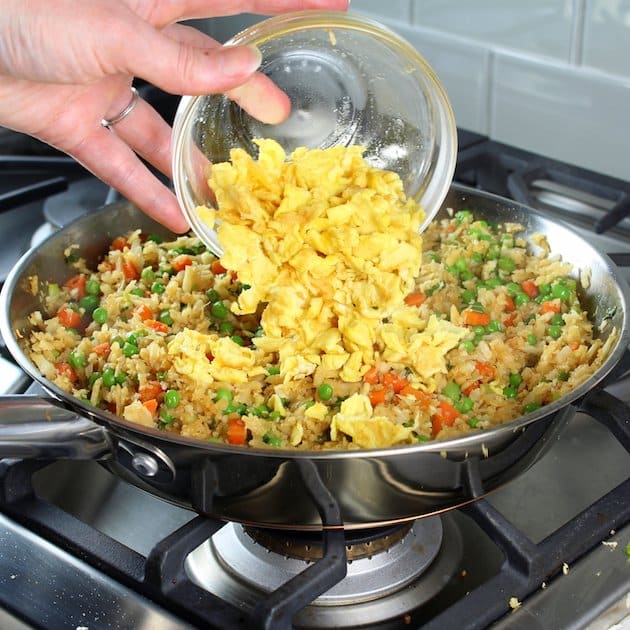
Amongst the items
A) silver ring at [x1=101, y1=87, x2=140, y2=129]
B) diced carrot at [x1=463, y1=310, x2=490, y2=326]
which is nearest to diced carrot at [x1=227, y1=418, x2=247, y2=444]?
diced carrot at [x1=463, y1=310, x2=490, y2=326]

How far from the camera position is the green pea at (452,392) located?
135 cm

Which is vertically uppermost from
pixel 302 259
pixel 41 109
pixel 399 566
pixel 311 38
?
pixel 311 38

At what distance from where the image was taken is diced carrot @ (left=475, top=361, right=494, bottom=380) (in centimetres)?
140

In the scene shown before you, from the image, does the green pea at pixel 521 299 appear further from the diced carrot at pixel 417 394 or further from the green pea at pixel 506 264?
the diced carrot at pixel 417 394

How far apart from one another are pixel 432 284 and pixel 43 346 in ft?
2.07

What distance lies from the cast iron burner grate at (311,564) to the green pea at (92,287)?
0.39 m

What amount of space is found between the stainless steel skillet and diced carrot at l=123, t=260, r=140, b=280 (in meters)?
0.41

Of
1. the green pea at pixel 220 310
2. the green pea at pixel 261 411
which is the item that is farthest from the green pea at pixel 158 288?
the green pea at pixel 261 411

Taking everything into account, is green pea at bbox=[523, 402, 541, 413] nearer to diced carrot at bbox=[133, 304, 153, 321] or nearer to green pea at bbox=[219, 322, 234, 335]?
green pea at bbox=[219, 322, 234, 335]

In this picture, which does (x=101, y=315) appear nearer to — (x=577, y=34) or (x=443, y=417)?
(x=443, y=417)

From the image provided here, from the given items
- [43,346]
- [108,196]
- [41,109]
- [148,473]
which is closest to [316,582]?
[148,473]

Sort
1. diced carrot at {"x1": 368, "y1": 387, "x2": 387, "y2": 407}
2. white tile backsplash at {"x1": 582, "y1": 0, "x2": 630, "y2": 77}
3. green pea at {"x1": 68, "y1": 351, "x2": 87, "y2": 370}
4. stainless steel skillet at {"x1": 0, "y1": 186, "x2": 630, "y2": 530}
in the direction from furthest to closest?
1. white tile backsplash at {"x1": 582, "y1": 0, "x2": 630, "y2": 77}
2. green pea at {"x1": 68, "y1": 351, "x2": 87, "y2": 370}
3. diced carrot at {"x1": 368, "y1": 387, "x2": 387, "y2": 407}
4. stainless steel skillet at {"x1": 0, "y1": 186, "x2": 630, "y2": 530}

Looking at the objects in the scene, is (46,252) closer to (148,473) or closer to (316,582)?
(148,473)

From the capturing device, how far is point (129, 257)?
1.66 meters
